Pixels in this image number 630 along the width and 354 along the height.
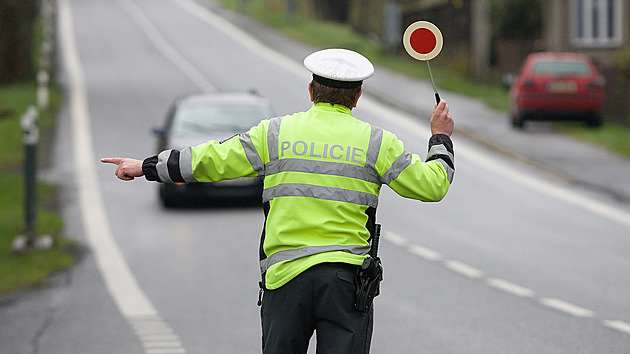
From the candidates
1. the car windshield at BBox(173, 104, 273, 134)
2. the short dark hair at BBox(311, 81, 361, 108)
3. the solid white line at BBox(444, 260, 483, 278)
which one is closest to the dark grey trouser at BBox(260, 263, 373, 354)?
the short dark hair at BBox(311, 81, 361, 108)

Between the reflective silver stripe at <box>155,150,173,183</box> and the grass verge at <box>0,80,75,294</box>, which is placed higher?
the reflective silver stripe at <box>155,150,173,183</box>

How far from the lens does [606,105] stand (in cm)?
2811

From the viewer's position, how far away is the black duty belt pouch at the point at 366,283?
4.50 metres

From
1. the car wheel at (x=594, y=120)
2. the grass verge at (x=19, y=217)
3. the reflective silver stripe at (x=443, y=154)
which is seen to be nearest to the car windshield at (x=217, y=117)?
the grass verge at (x=19, y=217)

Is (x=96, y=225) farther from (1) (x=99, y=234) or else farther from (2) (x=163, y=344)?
(2) (x=163, y=344)

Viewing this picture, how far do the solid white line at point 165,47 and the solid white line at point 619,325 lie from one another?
2477cm

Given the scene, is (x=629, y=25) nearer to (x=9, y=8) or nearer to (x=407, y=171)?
(x=9, y=8)

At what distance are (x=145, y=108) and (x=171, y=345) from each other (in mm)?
22423

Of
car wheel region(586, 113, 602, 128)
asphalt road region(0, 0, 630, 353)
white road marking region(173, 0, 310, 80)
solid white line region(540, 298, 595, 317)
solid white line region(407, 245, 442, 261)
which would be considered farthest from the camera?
white road marking region(173, 0, 310, 80)

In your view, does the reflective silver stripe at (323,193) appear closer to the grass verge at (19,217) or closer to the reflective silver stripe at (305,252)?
the reflective silver stripe at (305,252)

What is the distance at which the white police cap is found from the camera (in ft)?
15.0

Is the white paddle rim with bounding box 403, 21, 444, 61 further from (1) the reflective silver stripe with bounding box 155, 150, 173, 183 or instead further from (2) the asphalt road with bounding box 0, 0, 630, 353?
(2) the asphalt road with bounding box 0, 0, 630, 353

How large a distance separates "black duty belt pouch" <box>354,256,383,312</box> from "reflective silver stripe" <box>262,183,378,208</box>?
23cm

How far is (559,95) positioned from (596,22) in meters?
10.00
